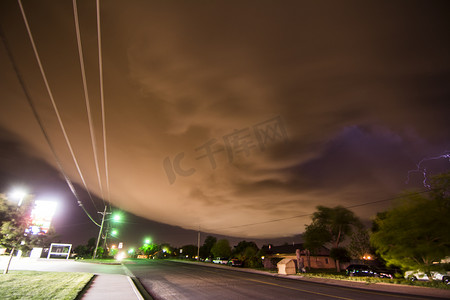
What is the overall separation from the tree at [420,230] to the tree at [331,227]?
2601 cm

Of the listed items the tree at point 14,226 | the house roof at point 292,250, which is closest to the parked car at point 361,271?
the house roof at point 292,250

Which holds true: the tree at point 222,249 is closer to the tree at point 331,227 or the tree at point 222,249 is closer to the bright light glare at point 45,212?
the tree at point 331,227

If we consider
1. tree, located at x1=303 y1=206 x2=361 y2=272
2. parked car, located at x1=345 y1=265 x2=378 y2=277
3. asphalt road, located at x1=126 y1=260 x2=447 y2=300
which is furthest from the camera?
tree, located at x1=303 y1=206 x2=361 y2=272

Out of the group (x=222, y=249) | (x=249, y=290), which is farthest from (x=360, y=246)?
(x=249, y=290)

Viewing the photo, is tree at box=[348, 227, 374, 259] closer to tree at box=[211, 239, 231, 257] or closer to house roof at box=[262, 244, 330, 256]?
house roof at box=[262, 244, 330, 256]

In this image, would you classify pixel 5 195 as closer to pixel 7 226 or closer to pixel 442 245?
pixel 7 226

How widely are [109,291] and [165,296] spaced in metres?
2.63

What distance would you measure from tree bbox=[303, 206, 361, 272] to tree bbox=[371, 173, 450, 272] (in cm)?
2601

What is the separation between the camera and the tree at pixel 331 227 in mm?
43875

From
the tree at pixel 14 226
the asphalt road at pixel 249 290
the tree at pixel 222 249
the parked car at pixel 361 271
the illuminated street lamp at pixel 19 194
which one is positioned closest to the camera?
the asphalt road at pixel 249 290

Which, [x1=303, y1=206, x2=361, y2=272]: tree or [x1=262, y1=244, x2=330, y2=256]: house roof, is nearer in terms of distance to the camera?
[x1=303, y1=206, x2=361, y2=272]: tree

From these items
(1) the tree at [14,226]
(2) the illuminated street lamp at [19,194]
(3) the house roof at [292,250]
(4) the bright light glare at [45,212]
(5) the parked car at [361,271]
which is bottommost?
(5) the parked car at [361,271]

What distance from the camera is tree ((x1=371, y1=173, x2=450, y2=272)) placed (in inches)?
680

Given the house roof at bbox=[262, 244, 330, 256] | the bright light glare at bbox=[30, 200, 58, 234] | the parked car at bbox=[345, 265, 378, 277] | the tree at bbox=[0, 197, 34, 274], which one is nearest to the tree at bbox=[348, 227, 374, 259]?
the house roof at bbox=[262, 244, 330, 256]
